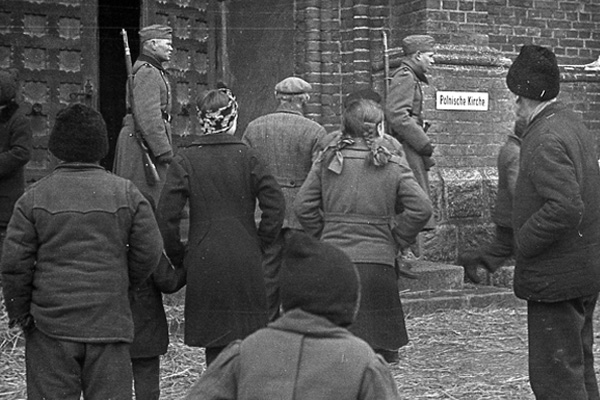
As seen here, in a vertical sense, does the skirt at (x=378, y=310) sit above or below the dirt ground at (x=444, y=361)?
above

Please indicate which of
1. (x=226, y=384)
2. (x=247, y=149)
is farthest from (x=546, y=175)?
(x=226, y=384)

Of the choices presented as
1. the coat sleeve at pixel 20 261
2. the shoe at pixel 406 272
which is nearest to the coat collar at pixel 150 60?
the shoe at pixel 406 272

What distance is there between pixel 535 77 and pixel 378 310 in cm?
149

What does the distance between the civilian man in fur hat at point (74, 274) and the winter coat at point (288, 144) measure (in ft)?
8.88

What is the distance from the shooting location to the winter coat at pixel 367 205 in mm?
5582

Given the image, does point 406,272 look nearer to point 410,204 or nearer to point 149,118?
point 149,118

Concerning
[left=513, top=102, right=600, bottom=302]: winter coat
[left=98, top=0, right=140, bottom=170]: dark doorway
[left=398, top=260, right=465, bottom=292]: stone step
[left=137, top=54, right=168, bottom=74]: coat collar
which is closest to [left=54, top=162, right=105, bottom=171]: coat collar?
[left=513, top=102, right=600, bottom=302]: winter coat

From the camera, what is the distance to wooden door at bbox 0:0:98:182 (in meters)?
9.90

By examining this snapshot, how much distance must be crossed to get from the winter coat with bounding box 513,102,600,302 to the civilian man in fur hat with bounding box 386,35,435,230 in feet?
11.4

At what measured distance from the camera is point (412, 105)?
28.1 feet

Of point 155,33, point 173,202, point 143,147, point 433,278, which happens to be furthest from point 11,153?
point 433,278

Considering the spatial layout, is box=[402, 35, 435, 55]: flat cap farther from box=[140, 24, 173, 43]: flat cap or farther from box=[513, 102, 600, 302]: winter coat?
box=[513, 102, 600, 302]: winter coat

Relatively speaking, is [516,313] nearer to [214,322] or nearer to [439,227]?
[439,227]

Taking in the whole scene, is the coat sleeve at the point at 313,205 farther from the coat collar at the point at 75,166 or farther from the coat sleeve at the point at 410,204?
the coat collar at the point at 75,166
